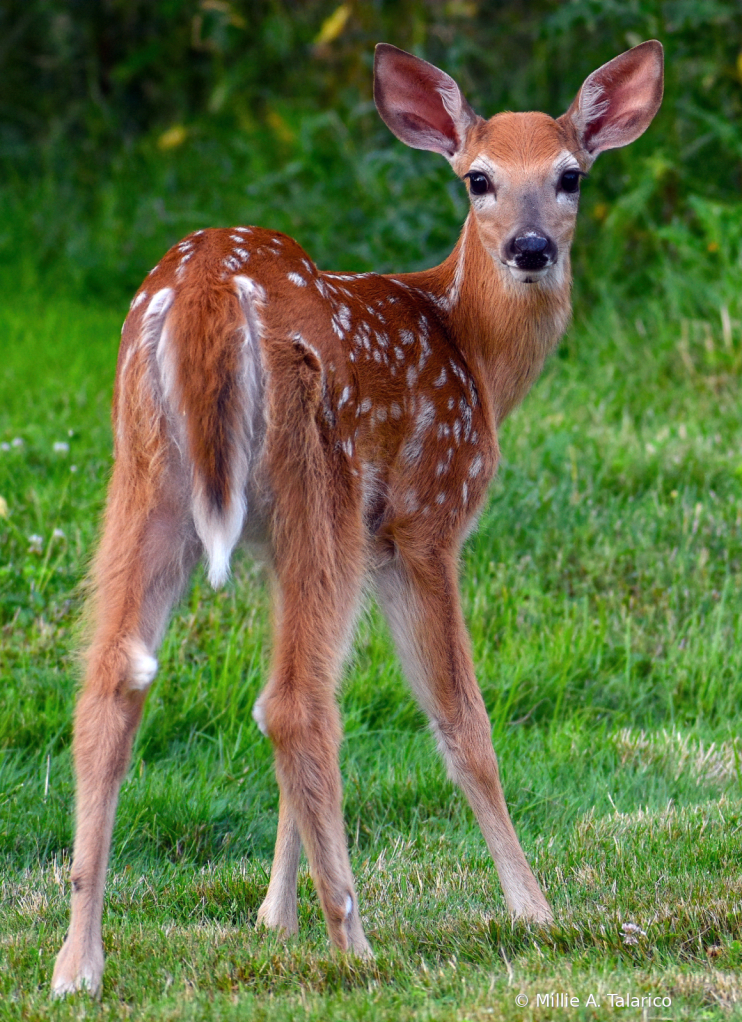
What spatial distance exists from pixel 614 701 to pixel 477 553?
904mm

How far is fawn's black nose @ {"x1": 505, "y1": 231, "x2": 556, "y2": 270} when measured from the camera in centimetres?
385

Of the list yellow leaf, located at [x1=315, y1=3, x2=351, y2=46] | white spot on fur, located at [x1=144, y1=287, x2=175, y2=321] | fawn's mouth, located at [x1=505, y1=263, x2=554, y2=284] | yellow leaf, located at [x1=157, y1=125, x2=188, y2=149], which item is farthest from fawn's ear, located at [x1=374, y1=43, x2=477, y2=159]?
yellow leaf, located at [x1=157, y1=125, x2=188, y2=149]

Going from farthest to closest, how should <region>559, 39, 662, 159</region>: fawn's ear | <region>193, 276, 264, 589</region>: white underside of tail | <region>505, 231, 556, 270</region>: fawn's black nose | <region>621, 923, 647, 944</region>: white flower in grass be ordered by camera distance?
<region>559, 39, 662, 159</region>: fawn's ear, <region>505, 231, 556, 270</region>: fawn's black nose, <region>621, 923, 647, 944</region>: white flower in grass, <region>193, 276, 264, 589</region>: white underside of tail

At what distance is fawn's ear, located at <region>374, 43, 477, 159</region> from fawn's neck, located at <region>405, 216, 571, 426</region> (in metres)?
0.32

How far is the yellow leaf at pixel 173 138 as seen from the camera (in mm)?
11047

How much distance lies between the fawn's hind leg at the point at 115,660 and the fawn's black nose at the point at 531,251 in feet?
4.23

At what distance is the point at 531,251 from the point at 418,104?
0.94 meters

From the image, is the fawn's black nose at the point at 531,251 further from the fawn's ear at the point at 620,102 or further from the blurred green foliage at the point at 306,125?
the blurred green foliage at the point at 306,125

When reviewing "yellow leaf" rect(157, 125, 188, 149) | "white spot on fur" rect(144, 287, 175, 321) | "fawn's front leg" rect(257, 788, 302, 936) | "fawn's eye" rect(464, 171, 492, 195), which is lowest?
"fawn's front leg" rect(257, 788, 302, 936)

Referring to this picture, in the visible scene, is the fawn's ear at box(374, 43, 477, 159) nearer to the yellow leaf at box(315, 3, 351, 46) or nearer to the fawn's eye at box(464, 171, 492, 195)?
the fawn's eye at box(464, 171, 492, 195)

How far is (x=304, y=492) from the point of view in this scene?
3188mm

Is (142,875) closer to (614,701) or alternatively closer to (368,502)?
(368,502)

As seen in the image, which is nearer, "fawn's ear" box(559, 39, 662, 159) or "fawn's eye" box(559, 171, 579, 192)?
"fawn's eye" box(559, 171, 579, 192)

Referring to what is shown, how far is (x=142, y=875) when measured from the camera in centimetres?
393
